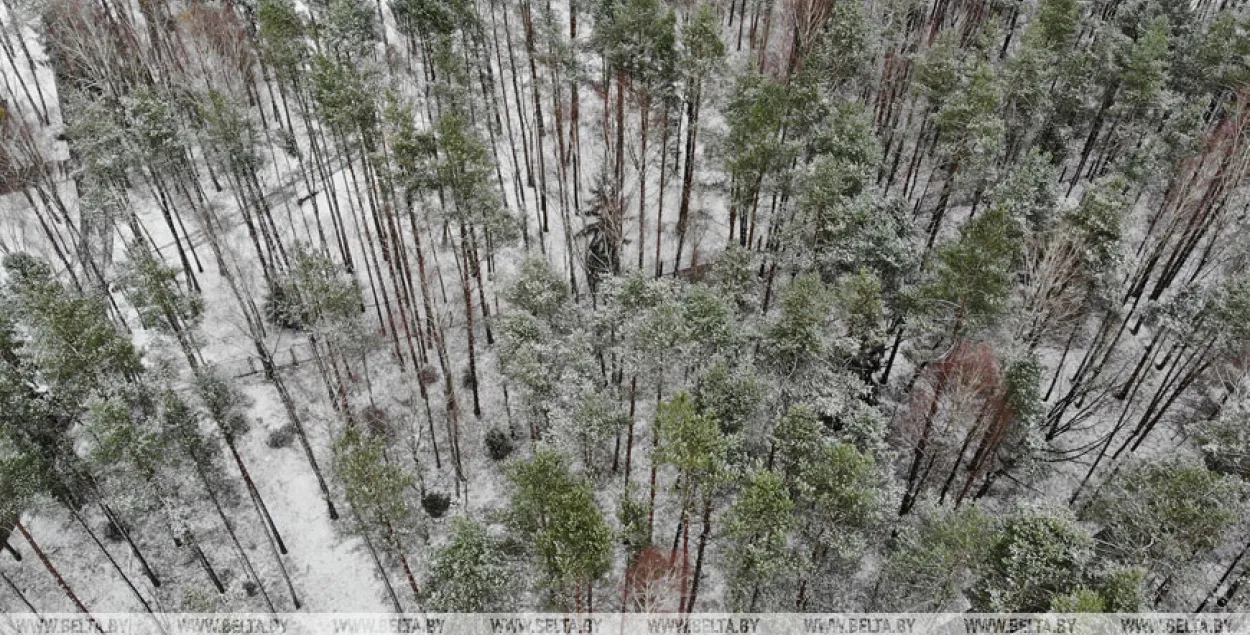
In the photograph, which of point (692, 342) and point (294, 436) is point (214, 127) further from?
point (692, 342)

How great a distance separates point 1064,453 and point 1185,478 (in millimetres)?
10845

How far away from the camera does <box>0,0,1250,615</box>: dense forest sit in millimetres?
29172

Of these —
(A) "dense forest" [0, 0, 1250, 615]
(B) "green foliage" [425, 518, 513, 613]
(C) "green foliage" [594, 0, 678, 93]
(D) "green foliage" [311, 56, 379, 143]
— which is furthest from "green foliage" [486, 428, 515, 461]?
(C) "green foliage" [594, 0, 678, 93]

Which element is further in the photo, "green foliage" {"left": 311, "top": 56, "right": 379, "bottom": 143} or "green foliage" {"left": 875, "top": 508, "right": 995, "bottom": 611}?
"green foliage" {"left": 311, "top": 56, "right": 379, "bottom": 143}

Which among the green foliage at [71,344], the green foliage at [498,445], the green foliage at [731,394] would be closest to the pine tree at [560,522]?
the green foliage at [731,394]

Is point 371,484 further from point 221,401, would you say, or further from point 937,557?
point 937,557

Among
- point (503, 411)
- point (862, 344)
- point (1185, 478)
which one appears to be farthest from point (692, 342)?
point (1185, 478)

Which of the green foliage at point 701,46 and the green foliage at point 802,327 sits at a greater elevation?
the green foliage at point 701,46

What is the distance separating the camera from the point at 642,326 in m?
31.6

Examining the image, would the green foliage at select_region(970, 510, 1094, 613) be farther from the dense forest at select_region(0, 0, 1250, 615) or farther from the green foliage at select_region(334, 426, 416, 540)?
the green foliage at select_region(334, 426, 416, 540)

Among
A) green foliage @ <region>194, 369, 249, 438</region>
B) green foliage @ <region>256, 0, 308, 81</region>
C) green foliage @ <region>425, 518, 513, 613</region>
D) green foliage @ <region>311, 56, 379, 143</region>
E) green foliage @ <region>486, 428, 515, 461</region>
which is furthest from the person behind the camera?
green foliage @ <region>486, 428, 515, 461</region>

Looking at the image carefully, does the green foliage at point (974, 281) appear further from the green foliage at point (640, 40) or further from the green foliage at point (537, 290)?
the green foliage at point (640, 40)

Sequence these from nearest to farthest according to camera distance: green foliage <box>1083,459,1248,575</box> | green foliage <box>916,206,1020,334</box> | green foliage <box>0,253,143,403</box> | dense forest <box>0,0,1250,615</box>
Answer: green foliage <box>1083,459,1248,575</box>, dense forest <box>0,0,1250,615</box>, green foliage <box>0,253,143,403</box>, green foliage <box>916,206,1020,334</box>

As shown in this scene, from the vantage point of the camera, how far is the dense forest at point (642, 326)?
29172 millimetres
